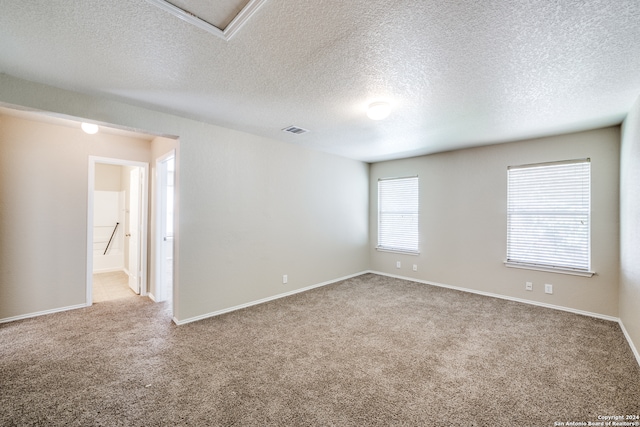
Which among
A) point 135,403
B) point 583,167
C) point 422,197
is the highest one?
point 583,167

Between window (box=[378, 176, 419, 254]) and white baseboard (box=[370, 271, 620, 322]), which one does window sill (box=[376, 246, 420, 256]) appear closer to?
window (box=[378, 176, 419, 254])

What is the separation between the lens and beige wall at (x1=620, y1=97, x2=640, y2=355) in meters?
2.54

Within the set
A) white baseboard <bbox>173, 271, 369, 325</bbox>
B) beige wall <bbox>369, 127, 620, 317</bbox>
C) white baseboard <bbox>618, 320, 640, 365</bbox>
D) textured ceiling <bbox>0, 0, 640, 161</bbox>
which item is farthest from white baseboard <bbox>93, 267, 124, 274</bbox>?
white baseboard <bbox>618, 320, 640, 365</bbox>

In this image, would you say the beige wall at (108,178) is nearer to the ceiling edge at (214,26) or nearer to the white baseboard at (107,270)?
the white baseboard at (107,270)

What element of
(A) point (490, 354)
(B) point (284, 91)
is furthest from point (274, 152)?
(A) point (490, 354)

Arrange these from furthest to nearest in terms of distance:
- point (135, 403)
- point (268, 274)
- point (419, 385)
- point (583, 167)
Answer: point (268, 274)
point (583, 167)
point (419, 385)
point (135, 403)

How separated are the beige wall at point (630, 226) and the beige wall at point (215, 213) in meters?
3.86

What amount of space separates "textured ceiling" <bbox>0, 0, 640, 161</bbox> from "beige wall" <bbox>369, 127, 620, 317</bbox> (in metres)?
0.65

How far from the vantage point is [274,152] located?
14.0 feet

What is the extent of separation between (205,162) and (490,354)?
3842mm

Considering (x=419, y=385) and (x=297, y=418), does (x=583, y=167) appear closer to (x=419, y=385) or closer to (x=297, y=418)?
(x=419, y=385)

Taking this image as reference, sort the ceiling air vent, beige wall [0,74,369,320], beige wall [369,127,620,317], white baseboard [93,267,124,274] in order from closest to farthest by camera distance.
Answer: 1. beige wall [0,74,369,320]
2. beige wall [369,127,620,317]
3. the ceiling air vent
4. white baseboard [93,267,124,274]

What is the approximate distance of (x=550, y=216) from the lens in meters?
3.84

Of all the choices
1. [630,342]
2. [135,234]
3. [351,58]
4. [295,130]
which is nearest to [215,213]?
[295,130]
